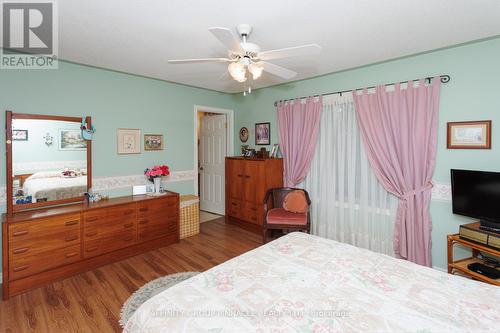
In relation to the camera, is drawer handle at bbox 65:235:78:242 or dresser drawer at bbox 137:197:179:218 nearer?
drawer handle at bbox 65:235:78:242

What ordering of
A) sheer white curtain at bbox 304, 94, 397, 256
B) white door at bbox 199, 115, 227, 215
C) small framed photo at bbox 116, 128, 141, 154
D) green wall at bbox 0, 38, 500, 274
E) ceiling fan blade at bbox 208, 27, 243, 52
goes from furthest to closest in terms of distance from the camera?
1. white door at bbox 199, 115, 227, 215
2. small framed photo at bbox 116, 128, 141, 154
3. sheer white curtain at bbox 304, 94, 397, 256
4. green wall at bbox 0, 38, 500, 274
5. ceiling fan blade at bbox 208, 27, 243, 52

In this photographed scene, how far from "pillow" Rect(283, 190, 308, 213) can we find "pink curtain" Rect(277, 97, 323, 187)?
0.37 m

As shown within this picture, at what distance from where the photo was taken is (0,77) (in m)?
2.60

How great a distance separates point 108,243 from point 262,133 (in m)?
2.95

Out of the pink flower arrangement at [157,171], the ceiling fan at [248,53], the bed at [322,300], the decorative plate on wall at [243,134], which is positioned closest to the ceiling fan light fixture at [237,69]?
the ceiling fan at [248,53]

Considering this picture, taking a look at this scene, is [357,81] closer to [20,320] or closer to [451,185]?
[451,185]

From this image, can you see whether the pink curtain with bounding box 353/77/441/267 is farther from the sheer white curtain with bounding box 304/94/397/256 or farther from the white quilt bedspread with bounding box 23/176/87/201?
the white quilt bedspread with bounding box 23/176/87/201

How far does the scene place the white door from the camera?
508 centimetres

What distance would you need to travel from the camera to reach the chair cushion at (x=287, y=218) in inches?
132

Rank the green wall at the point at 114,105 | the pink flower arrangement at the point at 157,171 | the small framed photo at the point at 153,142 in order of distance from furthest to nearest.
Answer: the small framed photo at the point at 153,142 < the pink flower arrangement at the point at 157,171 < the green wall at the point at 114,105

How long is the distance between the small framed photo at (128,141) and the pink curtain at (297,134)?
2.29 meters

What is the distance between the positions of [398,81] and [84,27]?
11.1 ft

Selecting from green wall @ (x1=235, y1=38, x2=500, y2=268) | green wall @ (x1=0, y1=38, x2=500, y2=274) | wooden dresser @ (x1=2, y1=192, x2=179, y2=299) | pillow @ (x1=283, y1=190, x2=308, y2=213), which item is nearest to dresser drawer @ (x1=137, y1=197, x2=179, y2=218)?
wooden dresser @ (x1=2, y1=192, x2=179, y2=299)

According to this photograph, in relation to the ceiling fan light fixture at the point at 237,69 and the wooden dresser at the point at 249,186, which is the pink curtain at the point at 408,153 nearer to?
the wooden dresser at the point at 249,186
